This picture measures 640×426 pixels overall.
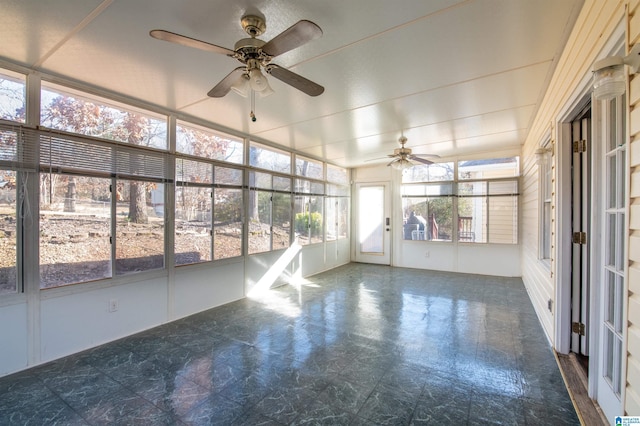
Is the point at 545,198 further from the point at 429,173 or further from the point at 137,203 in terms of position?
the point at 137,203

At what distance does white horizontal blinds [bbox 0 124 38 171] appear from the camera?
240 cm

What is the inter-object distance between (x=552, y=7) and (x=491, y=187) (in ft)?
15.4

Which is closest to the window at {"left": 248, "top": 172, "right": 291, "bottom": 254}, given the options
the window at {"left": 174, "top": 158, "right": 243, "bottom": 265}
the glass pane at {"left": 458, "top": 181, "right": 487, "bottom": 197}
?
the window at {"left": 174, "top": 158, "right": 243, "bottom": 265}

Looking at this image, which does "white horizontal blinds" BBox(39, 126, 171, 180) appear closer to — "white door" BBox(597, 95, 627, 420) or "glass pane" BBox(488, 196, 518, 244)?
"white door" BBox(597, 95, 627, 420)

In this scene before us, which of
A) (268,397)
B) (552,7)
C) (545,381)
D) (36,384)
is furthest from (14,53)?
(545,381)

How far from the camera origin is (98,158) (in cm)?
296

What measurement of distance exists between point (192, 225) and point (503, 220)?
18.9 ft

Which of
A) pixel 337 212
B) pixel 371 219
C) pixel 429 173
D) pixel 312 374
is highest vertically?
pixel 429 173

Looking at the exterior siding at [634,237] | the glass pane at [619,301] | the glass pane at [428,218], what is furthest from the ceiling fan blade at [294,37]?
the glass pane at [428,218]

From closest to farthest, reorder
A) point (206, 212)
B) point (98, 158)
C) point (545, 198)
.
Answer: point (98, 158), point (545, 198), point (206, 212)

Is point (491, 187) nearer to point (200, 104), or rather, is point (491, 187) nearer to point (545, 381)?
point (545, 381)

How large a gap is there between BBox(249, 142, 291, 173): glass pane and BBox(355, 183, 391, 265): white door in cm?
277

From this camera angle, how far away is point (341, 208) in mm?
7449

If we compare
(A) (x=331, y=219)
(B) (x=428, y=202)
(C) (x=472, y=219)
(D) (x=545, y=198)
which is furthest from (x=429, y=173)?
(D) (x=545, y=198)
